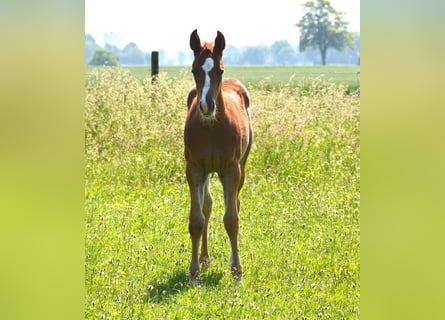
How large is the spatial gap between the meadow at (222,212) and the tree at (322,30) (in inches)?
3110

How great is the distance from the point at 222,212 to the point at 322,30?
283 ft

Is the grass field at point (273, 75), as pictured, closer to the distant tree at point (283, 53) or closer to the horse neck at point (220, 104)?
the horse neck at point (220, 104)

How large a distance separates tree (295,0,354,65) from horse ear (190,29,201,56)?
84.4 metres

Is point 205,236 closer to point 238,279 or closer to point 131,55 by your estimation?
point 238,279

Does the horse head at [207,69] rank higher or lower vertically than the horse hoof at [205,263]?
higher

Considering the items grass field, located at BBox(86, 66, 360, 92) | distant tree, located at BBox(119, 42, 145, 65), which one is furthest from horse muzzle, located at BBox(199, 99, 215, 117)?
distant tree, located at BBox(119, 42, 145, 65)

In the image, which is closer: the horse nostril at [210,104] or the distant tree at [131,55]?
the horse nostril at [210,104]

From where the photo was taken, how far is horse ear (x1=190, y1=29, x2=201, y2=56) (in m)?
4.41

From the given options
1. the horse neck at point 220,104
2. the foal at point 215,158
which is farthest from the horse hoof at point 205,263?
the horse neck at point 220,104

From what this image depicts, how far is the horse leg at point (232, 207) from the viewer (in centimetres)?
492
